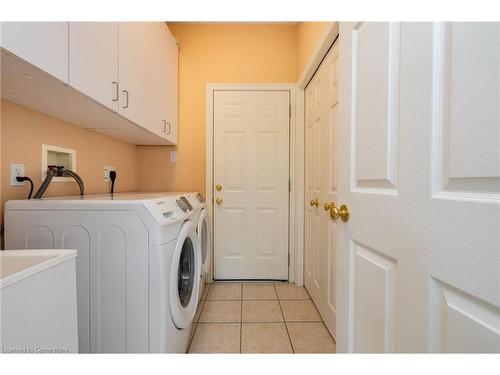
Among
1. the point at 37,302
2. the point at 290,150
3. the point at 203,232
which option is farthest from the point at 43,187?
the point at 290,150

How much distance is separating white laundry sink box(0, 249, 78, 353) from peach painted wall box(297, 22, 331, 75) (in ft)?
6.01

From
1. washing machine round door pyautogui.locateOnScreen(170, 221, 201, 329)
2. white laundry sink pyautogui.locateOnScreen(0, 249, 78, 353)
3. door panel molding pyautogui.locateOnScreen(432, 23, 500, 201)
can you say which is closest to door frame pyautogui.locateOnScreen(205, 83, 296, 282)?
washing machine round door pyautogui.locateOnScreen(170, 221, 201, 329)

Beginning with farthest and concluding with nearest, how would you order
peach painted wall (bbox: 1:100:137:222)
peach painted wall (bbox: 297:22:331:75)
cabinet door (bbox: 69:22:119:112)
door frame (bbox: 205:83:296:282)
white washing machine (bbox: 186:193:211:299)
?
door frame (bbox: 205:83:296:282) < white washing machine (bbox: 186:193:211:299) < peach painted wall (bbox: 297:22:331:75) < peach painted wall (bbox: 1:100:137:222) < cabinet door (bbox: 69:22:119:112)

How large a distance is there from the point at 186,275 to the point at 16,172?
3.40 ft

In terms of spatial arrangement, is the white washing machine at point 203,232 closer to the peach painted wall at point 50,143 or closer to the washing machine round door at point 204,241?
the washing machine round door at point 204,241

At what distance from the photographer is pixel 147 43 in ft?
5.60

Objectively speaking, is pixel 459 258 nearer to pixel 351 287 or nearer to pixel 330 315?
pixel 351 287

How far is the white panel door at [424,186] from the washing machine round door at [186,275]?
2.59 ft

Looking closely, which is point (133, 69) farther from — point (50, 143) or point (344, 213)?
point (344, 213)

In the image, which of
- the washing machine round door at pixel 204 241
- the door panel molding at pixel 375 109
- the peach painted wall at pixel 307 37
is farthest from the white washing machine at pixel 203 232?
the peach painted wall at pixel 307 37

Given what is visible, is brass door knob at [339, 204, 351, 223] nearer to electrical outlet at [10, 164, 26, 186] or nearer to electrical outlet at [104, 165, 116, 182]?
electrical outlet at [10, 164, 26, 186]

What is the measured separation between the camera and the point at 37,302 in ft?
2.04

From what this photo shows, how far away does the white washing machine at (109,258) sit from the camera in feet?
3.34

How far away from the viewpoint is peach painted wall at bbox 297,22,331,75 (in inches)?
67.4
